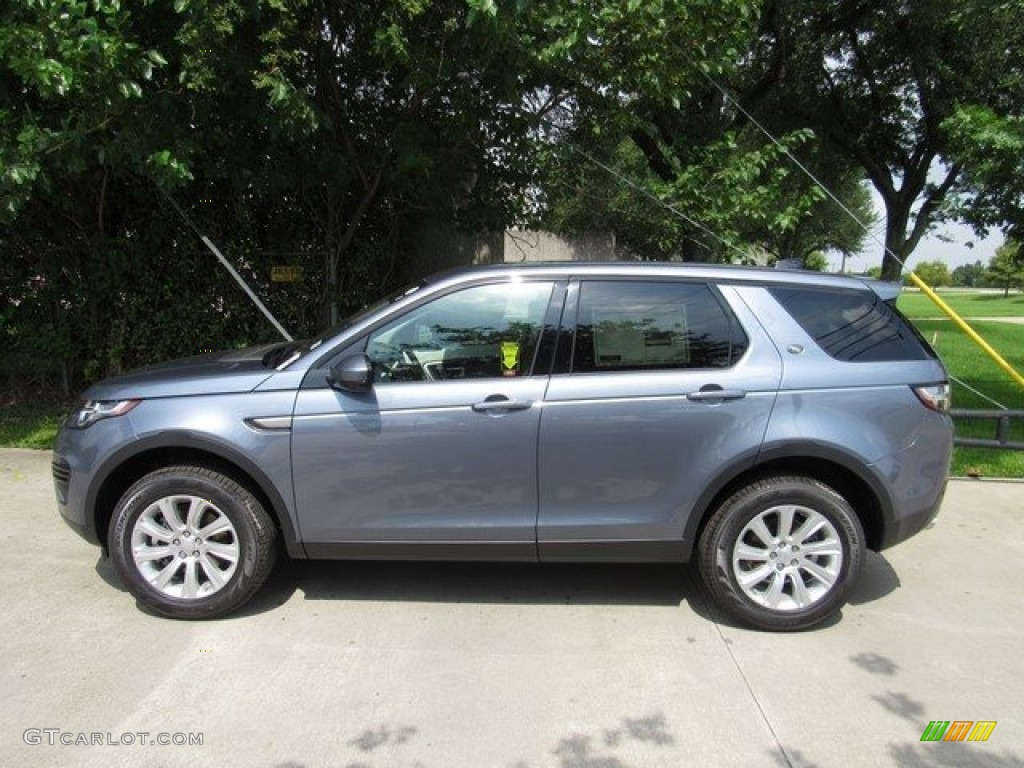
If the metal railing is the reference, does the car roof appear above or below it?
above

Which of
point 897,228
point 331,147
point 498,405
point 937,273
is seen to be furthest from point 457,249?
point 937,273

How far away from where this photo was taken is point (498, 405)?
369cm

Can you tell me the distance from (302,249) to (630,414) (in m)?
6.07

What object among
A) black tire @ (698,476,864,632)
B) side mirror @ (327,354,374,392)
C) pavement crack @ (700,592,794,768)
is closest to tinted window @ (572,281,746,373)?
black tire @ (698,476,864,632)

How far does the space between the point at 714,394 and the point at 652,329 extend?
0.44m

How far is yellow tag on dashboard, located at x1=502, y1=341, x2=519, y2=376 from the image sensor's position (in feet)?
12.5

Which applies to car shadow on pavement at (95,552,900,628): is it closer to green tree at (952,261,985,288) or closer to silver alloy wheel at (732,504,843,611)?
silver alloy wheel at (732,504,843,611)

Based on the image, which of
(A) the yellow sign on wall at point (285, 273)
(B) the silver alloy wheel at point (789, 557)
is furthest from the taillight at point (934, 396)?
(A) the yellow sign on wall at point (285, 273)

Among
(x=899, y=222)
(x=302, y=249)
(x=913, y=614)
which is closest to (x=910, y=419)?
(x=913, y=614)

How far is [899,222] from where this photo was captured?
1880cm

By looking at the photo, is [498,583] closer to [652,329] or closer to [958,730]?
[652,329]

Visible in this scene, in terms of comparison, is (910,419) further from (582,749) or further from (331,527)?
(331,527)

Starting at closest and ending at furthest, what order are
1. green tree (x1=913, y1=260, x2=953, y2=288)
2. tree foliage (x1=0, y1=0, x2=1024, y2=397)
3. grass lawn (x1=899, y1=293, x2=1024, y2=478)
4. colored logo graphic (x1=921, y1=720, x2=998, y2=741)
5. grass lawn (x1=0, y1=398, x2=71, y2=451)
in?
colored logo graphic (x1=921, y1=720, x2=998, y2=741) → tree foliage (x1=0, y1=0, x2=1024, y2=397) → grass lawn (x1=899, y1=293, x2=1024, y2=478) → grass lawn (x1=0, y1=398, x2=71, y2=451) → green tree (x1=913, y1=260, x2=953, y2=288)

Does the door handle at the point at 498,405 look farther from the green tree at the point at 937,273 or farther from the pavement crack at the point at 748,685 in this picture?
the green tree at the point at 937,273
